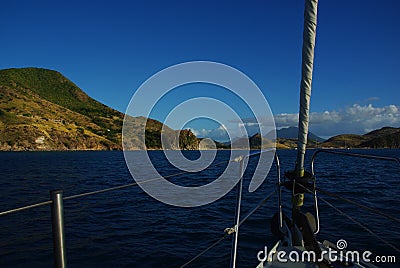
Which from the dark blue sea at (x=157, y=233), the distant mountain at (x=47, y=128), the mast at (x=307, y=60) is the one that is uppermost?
the distant mountain at (x=47, y=128)

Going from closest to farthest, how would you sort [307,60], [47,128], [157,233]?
[307,60], [157,233], [47,128]

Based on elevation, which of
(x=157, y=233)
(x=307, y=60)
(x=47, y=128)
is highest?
(x=47, y=128)

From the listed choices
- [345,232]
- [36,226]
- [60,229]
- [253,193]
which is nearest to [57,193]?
[60,229]

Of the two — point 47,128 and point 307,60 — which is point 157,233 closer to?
point 307,60

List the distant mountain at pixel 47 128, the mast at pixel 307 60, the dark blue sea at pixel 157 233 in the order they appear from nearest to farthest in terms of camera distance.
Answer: the mast at pixel 307 60
the dark blue sea at pixel 157 233
the distant mountain at pixel 47 128

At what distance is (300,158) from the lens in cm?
358

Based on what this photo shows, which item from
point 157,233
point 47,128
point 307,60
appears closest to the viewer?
point 307,60

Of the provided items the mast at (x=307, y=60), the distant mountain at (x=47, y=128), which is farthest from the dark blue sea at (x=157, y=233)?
the distant mountain at (x=47, y=128)

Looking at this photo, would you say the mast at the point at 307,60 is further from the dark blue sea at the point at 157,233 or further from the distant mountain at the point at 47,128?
the distant mountain at the point at 47,128

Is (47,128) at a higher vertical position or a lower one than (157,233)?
higher

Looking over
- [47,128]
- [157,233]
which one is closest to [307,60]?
[157,233]

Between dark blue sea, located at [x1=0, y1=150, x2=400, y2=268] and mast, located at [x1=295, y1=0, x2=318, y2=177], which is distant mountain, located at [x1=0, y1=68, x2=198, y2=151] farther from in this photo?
mast, located at [x1=295, y1=0, x2=318, y2=177]

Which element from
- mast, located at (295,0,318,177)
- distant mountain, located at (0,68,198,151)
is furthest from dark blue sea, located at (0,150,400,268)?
distant mountain, located at (0,68,198,151)

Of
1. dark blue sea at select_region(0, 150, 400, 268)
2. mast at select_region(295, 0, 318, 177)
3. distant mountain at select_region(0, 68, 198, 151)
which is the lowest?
dark blue sea at select_region(0, 150, 400, 268)
